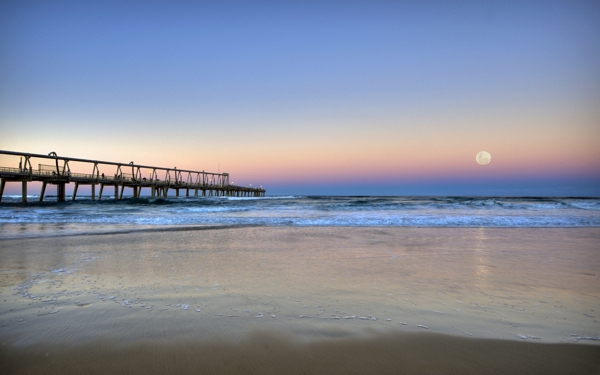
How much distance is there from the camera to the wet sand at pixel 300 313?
7.74 ft

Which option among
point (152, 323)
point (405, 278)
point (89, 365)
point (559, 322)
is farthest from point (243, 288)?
point (559, 322)

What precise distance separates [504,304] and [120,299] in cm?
449

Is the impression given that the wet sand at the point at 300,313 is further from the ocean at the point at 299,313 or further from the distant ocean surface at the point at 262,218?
the distant ocean surface at the point at 262,218

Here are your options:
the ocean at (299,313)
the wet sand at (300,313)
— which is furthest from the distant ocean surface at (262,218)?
the wet sand at (300,313)

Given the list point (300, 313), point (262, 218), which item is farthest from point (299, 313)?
point (262, 218)

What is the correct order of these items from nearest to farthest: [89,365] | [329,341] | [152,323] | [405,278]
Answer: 1. [89,365]
2. [329,341]
3. [152,323]
4. [405,278]

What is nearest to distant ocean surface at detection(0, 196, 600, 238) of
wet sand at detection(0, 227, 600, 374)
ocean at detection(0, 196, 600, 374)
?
ocean at detection(0, 196, 600, 374)

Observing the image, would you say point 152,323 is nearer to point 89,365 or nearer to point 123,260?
point 89,365

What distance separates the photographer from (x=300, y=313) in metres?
3.26

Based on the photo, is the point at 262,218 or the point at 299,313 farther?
the point at 262,218

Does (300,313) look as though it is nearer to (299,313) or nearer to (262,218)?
(299,313)

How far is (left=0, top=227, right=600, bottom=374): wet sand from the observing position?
2.36 m

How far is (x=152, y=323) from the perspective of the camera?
301 centimetres

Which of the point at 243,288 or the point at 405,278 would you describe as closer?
the point at 243,288
